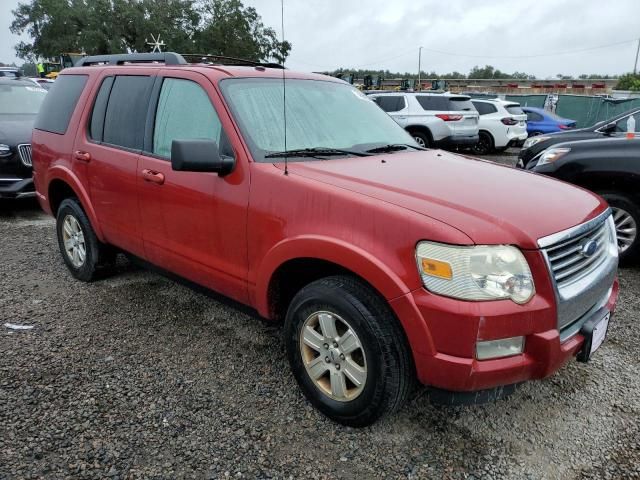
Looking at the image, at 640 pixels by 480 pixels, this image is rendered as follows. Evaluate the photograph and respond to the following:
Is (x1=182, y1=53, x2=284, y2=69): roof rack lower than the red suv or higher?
higher

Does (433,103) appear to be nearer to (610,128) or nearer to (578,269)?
(610,128)

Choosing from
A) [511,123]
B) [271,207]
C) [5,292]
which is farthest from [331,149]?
[511,123]

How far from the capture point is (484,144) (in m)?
14.1

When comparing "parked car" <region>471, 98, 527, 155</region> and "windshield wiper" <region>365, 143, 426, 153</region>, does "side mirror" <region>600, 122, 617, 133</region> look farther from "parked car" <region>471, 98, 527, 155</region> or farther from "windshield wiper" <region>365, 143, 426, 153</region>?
"parked car" <region>471, 98, 527, 155</region>

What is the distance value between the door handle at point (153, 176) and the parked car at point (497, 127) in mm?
11657

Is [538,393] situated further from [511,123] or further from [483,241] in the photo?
[511,123]

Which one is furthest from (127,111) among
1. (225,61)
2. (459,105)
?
(459,105)

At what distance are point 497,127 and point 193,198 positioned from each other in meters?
12.5

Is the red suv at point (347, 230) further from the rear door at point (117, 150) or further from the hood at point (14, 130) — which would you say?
the hood at point (14, 130)

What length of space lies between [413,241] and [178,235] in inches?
67.0

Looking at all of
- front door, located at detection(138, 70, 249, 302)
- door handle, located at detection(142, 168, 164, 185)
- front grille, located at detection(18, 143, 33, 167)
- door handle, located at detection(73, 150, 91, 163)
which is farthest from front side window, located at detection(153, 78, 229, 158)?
front grille, located at detection(18, 143, 33, 167)

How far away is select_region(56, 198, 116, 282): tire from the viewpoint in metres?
4.15

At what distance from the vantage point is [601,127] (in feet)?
22.1

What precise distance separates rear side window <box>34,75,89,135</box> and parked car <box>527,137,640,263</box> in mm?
4532
